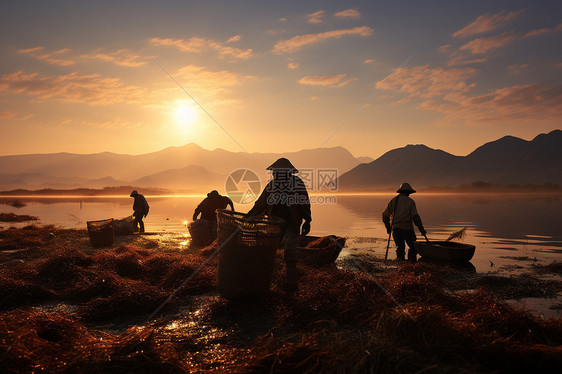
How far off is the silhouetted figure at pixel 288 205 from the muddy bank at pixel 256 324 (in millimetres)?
610

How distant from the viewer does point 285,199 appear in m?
6.89

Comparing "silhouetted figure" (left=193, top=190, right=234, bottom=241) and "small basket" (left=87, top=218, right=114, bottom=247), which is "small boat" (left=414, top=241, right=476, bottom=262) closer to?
"silhouetted figure" (left=193, top=190, right=234, bottom=241)

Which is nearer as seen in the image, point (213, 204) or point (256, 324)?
point (256, 324)

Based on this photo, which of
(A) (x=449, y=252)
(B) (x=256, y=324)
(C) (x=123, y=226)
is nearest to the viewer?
(B) (x=256, y=324)

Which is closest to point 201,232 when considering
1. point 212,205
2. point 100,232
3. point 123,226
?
point 212,205

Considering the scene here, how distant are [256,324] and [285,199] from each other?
270cm

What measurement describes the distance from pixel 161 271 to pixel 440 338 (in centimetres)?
636

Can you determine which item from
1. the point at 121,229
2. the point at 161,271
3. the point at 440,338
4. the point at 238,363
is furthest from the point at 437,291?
the point at 121,229

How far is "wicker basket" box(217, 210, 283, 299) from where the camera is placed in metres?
5.40

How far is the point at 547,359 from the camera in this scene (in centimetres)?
335

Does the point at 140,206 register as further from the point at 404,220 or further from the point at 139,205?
the point at 404,220

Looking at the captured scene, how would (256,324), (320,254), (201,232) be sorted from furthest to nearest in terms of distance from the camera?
1. (201,232)
2. (320,254)
3. (256,324)

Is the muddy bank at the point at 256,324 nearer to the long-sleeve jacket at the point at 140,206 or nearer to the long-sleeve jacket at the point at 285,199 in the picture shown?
the long-sleeve jacket at the point at 285,199

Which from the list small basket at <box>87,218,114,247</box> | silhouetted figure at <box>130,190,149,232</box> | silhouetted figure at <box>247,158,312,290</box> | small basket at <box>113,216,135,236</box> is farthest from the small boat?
small basket at <box>113,216,135,236</box>
